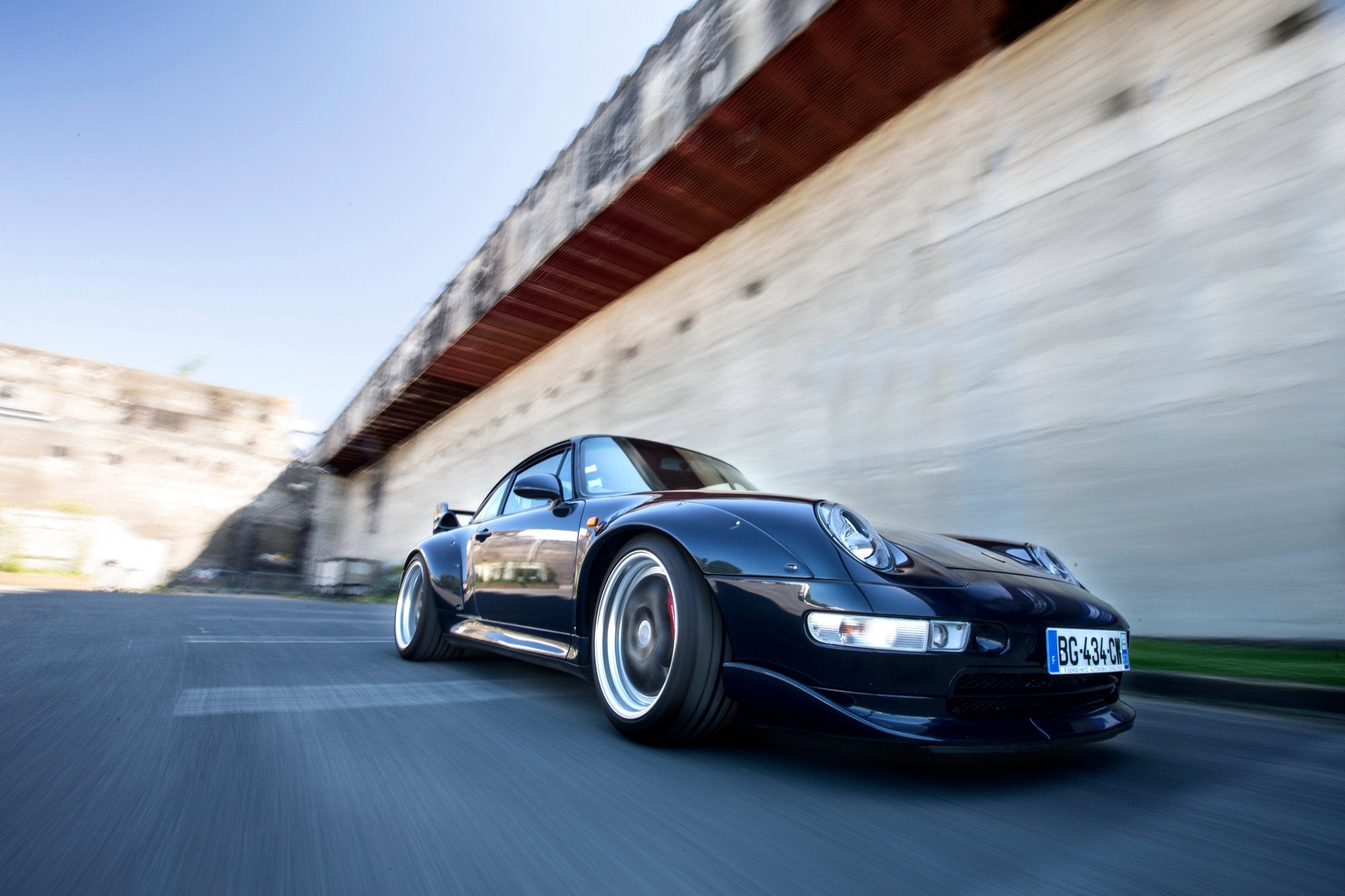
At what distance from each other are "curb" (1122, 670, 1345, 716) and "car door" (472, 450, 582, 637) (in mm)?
2154

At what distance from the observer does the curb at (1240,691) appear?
9.25ft

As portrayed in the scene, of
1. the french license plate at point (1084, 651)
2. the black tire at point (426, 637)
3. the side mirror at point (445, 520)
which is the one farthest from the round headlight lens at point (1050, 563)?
the side mirror at point (445, 520)

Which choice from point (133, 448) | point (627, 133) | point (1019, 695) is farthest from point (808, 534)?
point (133, 448)

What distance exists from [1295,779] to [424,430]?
64.5 feet

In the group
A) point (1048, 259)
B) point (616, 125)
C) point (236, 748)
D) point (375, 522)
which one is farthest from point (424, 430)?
point (236, 748)

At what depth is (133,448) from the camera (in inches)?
931

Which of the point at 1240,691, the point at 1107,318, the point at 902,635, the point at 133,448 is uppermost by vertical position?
the point at 133,448

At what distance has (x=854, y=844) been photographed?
146cm

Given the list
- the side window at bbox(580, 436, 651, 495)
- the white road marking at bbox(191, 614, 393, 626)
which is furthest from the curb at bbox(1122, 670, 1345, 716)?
the white road marking at bbox(191, 614, 393, 626)

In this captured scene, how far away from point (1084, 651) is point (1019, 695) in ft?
0.99

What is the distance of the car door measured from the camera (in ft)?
9.37

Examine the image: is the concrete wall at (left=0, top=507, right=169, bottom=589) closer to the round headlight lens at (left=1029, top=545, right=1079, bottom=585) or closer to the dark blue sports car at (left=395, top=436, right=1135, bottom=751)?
the dark blue sports car at (left=395, top=436, right=1135, bottom=751)

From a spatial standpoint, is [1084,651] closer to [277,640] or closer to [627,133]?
[277,640]

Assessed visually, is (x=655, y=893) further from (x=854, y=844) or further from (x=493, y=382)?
(x=493, y=382)
